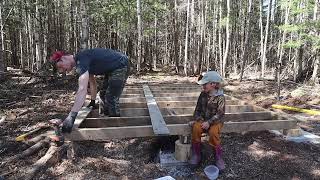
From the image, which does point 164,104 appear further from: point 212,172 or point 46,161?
point 46,161

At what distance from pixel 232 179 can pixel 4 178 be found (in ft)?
9.35

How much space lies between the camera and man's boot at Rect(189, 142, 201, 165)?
4520 mm

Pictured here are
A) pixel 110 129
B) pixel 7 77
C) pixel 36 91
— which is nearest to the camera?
pixel 110 129

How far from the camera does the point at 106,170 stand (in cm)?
446

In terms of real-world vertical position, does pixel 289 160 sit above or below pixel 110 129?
below

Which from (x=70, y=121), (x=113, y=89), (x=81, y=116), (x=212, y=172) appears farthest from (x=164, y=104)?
(x=70, y=121)

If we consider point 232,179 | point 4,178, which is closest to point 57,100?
point 4,178

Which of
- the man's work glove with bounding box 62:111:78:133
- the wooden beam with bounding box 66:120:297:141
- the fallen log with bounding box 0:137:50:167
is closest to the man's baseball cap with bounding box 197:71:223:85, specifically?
the wooden beam with bounding box 66:120:297:141

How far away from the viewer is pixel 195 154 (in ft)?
14.9

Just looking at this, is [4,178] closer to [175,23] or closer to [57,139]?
[57,139]

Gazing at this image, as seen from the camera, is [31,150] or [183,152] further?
[31,150]

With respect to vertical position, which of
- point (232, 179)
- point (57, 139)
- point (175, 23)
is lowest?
point (232, 179)

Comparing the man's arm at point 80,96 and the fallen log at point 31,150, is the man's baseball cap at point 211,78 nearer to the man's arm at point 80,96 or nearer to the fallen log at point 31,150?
the man's arm at point 80,96

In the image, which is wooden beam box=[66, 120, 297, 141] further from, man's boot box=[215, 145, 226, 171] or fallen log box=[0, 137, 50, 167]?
fallen log box=[0, 137, 50, 167]
